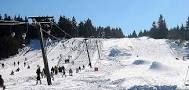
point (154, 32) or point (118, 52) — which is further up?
point (154, 32)

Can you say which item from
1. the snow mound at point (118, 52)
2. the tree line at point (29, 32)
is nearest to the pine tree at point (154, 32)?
the tree line at point (29, 32)

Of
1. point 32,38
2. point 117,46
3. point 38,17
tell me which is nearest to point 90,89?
point 38,17

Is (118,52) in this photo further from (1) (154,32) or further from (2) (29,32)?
(1) (154,32)

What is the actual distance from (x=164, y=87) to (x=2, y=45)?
3470 inches

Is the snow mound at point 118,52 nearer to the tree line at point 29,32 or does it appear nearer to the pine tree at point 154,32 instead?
the tree line at point 29,32

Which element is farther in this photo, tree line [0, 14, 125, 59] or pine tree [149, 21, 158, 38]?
pine tree [149, 21, 158, 38]

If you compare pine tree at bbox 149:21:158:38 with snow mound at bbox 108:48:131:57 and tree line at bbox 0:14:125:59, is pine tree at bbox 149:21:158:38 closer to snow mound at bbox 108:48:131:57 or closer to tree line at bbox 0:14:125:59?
tree line at bbox 0:14:125:59

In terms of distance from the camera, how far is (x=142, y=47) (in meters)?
130

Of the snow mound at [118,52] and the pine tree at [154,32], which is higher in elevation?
the pine tree at [154,32]

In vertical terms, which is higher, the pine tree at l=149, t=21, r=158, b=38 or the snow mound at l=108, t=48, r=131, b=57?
the pine tree at l=149, t=21, r=158, b=38

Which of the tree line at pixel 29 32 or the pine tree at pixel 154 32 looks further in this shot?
the pine tree at pixel 154 32

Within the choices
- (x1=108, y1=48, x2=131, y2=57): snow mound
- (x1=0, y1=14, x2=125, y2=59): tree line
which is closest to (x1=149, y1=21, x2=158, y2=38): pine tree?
(x1=0, y1=14, x2=125, y2=59): tree line

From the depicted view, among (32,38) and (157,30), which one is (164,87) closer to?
(32,38)

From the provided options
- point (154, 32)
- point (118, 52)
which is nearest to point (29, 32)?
point (118, 52)
